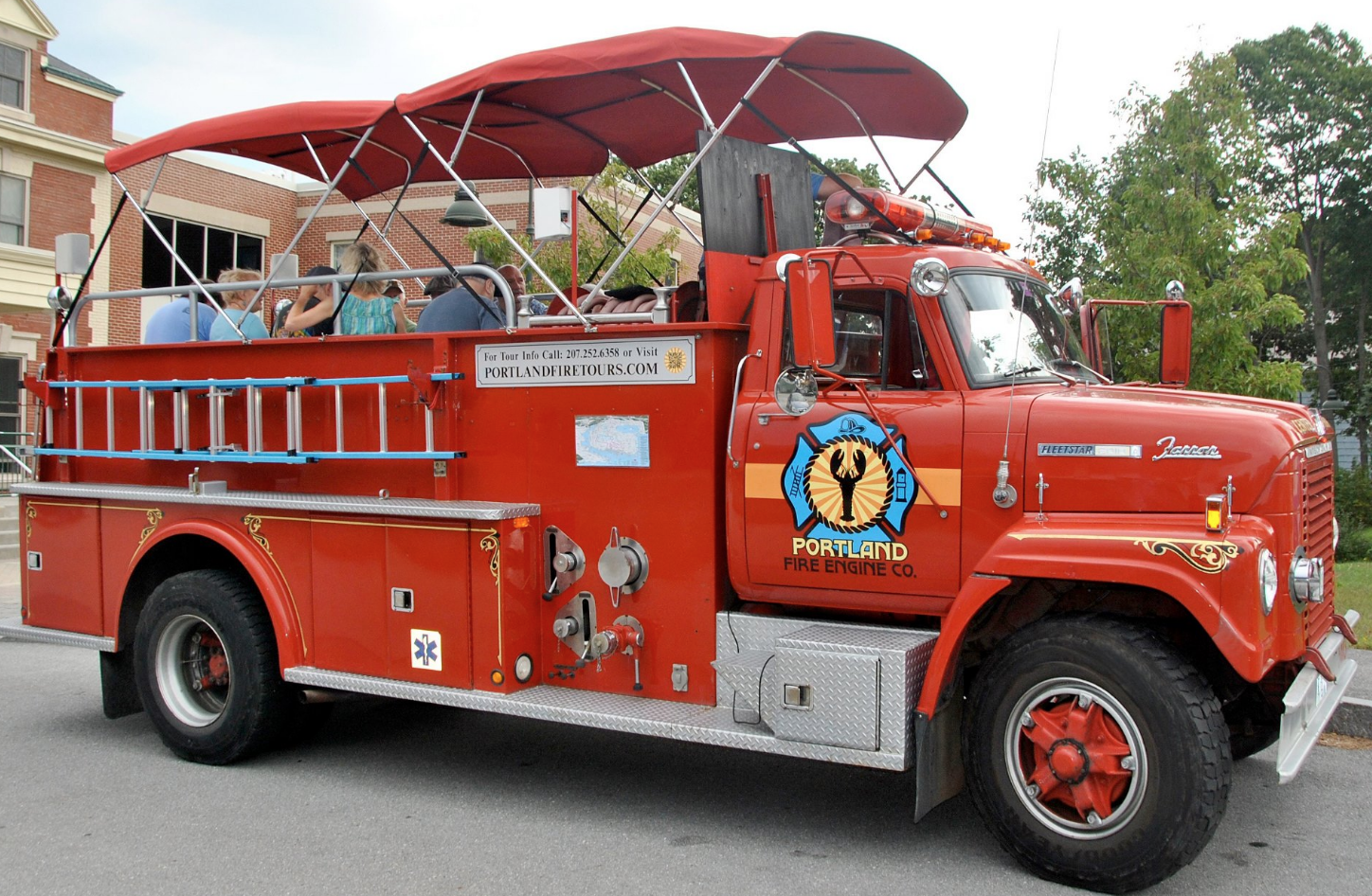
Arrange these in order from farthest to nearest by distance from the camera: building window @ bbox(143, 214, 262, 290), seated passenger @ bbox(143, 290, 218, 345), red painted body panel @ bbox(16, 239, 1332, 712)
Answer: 1. building window @ bbox(143, 214, 262, 290)
2. seated passenger @ bbox(143, 290, 218, 345)
3. red painted body panel @ bbox(16, 239, 1332, 712)

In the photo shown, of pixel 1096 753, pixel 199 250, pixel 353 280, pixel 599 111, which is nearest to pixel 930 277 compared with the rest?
pixel 1096 753

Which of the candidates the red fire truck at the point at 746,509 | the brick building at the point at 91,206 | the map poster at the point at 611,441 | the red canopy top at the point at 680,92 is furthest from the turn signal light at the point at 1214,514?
the brick building at the point at 91,206

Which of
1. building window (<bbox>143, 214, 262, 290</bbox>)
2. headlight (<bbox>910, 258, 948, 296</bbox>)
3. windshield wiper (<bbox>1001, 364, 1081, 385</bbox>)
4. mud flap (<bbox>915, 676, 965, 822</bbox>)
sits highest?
building window (<bbox>143, 214, 262, 290</bbox>)

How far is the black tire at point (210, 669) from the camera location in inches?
257

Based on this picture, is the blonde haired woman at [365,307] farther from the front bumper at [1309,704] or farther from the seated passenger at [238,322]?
the front bumper at [1309,704]

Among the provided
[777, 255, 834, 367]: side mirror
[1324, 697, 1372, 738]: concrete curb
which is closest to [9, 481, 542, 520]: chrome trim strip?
[777, 255, 834, 367]: side mirror

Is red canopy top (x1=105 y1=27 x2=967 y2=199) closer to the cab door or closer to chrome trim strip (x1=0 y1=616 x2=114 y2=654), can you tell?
the cab door

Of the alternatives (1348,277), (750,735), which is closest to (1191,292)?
(750,735)

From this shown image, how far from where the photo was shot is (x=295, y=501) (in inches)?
253

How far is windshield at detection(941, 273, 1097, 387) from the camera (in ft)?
16.7

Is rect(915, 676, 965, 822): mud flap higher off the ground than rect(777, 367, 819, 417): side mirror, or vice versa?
rect(777, 367, 819, 417): side mirror

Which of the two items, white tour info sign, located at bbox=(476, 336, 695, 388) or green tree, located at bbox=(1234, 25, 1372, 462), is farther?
green tree, located at bbox=(1234, 25, 1372, 462)

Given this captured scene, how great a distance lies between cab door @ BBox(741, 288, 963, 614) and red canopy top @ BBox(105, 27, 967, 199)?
145 centimetres

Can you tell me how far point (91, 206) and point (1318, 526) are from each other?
26.2m
